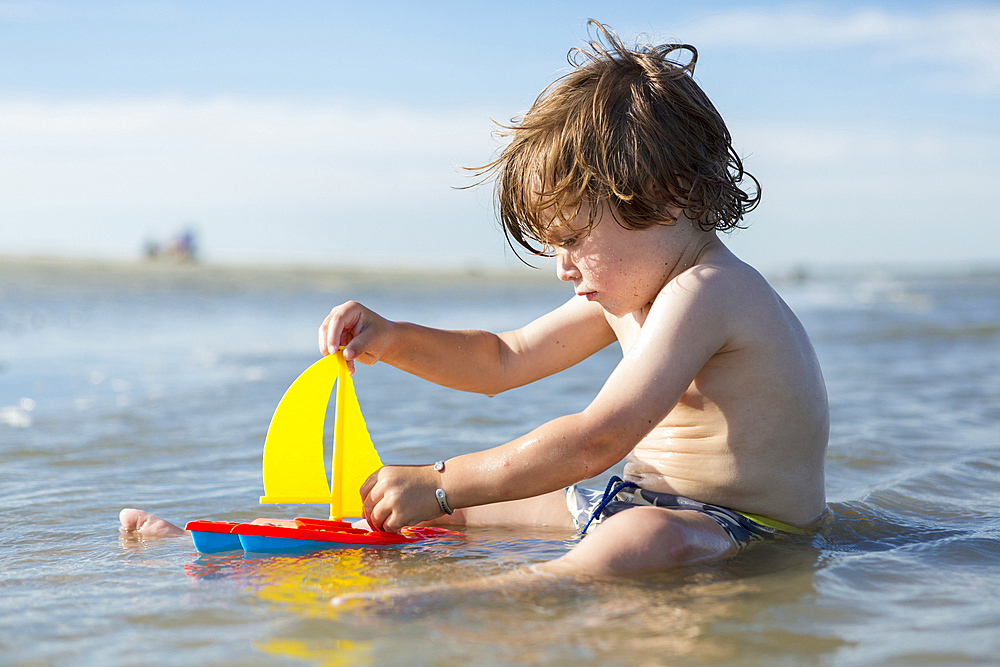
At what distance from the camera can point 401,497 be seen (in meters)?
1.94

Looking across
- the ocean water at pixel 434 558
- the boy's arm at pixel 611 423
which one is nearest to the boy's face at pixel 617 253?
the boy's arm at pixel 611 423

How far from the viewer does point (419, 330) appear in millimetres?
2402

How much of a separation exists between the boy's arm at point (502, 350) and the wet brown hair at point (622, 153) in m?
0.45

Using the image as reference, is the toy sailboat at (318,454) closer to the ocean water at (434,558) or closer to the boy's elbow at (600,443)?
the ocean water at (434,558)

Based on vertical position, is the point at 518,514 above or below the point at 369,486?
below

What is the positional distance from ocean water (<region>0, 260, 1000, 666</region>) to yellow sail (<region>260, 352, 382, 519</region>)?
0.18 m

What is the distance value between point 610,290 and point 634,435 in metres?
0.38

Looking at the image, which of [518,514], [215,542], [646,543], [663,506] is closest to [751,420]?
[663,506]

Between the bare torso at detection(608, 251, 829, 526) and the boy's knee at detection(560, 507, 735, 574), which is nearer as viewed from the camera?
the boy's knee at detection(560, 507, 735, 574)

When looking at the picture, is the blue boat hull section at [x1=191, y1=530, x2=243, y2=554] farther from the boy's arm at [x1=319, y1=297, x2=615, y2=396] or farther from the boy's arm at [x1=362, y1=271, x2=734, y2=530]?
the boy's arm at [x1=319, y1=297, x2=615, y2=396]

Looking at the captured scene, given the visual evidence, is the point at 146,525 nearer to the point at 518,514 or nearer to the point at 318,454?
the point at 318,454

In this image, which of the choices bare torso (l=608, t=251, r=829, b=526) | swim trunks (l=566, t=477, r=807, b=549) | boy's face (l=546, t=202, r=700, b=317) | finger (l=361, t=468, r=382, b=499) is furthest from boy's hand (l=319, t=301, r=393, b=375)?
bare torso (l=608, t=251, r=829, b=526)

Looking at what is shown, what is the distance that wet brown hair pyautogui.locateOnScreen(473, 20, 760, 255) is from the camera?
194 centimetres

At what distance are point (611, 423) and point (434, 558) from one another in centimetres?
51
